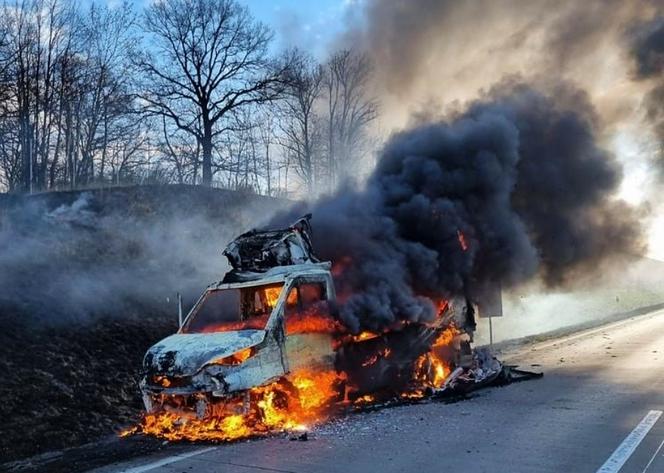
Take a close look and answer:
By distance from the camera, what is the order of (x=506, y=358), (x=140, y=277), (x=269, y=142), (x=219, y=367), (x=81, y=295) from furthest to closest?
(x=269, y=142)
(x=140, y=277)
(x=506, y=358)
(x=81, y=295)
(x=219, y=367)

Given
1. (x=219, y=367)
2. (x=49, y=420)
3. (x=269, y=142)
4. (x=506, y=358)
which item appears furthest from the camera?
(x=269, y=142)

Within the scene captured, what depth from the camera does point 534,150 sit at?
14398 millimetres

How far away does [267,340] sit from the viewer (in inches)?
294

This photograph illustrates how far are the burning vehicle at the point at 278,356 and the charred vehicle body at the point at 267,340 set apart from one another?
0.6 inches

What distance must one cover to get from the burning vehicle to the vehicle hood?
13 millimetres

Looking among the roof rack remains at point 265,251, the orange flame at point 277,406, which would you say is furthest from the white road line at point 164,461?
the roof rack remains at point 265,251

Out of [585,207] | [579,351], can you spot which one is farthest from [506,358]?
[585,207]

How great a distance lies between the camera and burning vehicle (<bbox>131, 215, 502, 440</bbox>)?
23.1 ft

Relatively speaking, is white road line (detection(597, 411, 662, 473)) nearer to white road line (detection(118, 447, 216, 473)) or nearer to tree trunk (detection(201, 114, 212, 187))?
white road line (detection(118, 447, 216, 473))

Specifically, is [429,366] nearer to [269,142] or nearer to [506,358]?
[506,358]

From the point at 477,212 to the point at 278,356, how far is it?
22.3ft

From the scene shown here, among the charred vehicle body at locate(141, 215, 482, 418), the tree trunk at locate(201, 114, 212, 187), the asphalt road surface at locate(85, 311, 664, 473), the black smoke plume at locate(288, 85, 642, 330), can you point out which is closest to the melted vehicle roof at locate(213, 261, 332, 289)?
the charred vehicle body at locate(141, 215, 482, 418)

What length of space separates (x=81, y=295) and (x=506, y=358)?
9.82 metres

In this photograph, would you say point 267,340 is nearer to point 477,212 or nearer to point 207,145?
point 477,212
